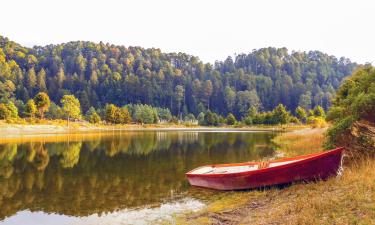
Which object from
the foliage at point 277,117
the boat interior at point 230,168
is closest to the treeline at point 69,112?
the foliage at point 277,117

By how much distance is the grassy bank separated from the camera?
9336mm

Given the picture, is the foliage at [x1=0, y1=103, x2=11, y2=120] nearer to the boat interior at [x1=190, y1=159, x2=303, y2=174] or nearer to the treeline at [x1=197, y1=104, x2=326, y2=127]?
the boat interior at [x1=190, y1=159, x2=303, y2=174]

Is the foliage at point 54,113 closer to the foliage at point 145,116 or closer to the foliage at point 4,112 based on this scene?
the foliage at point 145,116

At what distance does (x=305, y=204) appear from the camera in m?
10.9

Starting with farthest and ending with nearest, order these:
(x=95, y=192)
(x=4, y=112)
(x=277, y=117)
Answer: (x=277, y=117) < (x=4, y=112) < (x=95, y=192)

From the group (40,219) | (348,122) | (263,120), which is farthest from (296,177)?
(263,120)

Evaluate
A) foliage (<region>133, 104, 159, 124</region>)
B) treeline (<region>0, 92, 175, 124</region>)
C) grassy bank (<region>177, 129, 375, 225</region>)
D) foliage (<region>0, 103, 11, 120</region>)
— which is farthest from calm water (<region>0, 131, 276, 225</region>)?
foliage (<region>133, 104, 159, 124</region>)

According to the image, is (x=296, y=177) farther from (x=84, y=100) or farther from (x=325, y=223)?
(x=84, y=100)

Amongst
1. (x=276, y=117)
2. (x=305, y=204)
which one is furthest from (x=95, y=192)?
(x=276, y=117)

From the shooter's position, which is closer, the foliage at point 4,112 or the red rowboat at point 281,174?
the red rowboat at point 281,174

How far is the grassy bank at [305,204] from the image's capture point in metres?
9.34

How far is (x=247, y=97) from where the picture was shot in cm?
19638

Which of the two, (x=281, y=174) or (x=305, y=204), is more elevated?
(x=281, y=174)

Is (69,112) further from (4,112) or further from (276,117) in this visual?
(276,117)
